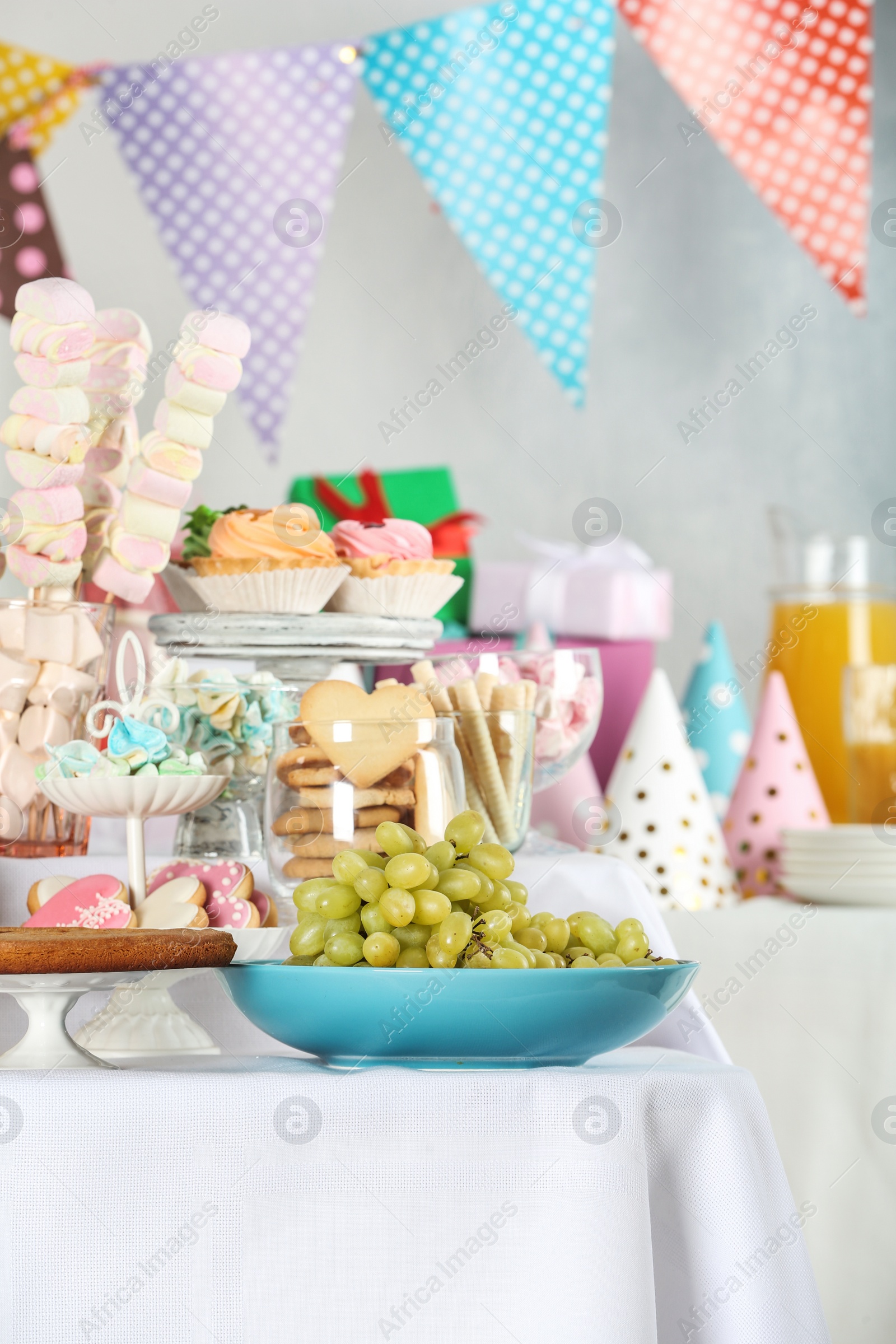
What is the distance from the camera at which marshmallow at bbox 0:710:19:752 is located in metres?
0.82

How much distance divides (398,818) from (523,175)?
245cm

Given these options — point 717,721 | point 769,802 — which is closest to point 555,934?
point 769,802

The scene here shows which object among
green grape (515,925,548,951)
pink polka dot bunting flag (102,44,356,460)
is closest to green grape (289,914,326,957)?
green grape (515,925,548,951)

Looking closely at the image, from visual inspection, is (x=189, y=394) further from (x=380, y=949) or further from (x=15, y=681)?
(x=380, y=949)

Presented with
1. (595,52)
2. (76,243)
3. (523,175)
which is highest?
(595,52)

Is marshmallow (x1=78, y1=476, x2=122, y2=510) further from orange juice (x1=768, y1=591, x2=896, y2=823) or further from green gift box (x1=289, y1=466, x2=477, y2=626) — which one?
orange juice (x1=768, y1=591, x2=896, y2=823)

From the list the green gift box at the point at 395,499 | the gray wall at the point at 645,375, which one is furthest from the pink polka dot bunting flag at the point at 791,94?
the green gift box at the point at 395,499

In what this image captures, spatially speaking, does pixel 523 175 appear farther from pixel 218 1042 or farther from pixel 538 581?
pixel 218 1042

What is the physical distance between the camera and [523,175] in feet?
9.26

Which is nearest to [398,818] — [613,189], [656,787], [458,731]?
[458,731]

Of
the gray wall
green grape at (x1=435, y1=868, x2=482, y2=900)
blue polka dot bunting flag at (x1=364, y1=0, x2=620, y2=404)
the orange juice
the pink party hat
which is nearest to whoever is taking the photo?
green grape at (x1=435, y1=868, x2=482, y2=900)

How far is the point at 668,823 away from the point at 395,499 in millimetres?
1193

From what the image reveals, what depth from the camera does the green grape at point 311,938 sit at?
2.08ft

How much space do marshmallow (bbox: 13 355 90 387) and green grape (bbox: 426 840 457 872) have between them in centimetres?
43
